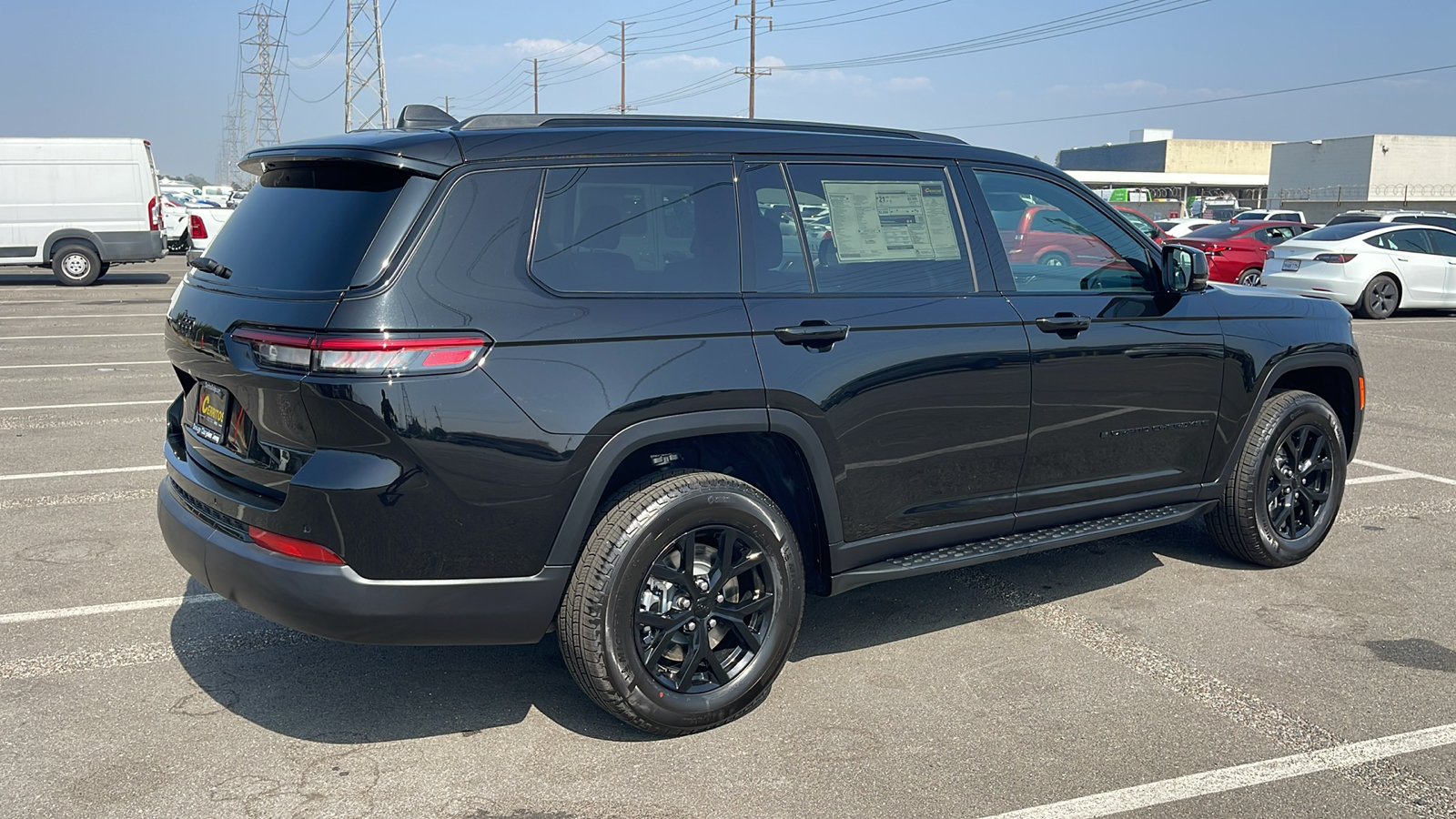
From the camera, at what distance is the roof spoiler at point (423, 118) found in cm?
370

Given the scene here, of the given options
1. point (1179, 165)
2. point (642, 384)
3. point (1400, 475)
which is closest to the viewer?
point (642, 384)

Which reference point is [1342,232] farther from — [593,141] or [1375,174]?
[1375,174]

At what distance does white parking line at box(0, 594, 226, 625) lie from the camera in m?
4.51

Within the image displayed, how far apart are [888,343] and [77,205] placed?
20.4 m

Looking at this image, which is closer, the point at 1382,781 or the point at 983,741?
the point at 1382,781

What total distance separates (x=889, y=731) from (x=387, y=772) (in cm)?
154

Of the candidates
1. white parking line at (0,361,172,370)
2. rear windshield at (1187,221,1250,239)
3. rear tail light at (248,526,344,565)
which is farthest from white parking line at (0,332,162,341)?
rear windshield at (1187,221,1250,239)

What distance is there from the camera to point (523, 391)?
3225mm

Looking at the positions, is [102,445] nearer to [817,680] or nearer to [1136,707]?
[817,680]

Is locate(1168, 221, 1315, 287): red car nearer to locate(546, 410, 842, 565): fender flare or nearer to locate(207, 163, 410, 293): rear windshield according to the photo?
locate(546, 410, 842, 565): fender flare

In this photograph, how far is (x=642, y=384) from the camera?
11.2 feet

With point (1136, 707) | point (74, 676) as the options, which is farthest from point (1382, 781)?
point (74, 676)

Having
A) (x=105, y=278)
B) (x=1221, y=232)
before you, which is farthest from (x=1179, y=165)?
(x=105, y=278)

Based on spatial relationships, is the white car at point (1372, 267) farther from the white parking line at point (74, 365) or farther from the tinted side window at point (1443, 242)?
the white parking line at point (74, 365)
